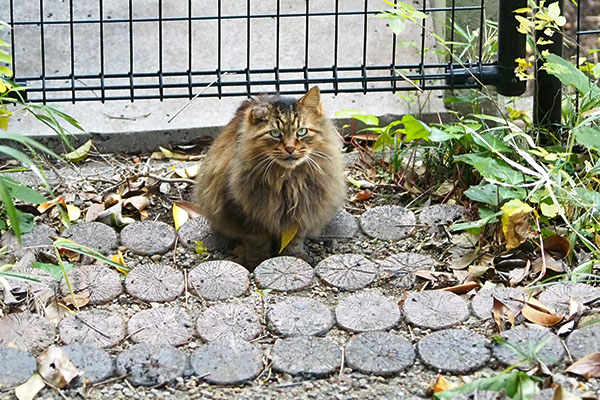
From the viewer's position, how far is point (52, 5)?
5.30m

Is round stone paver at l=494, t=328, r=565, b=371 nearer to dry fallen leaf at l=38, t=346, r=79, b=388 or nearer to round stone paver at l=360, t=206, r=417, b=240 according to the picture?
round stone paver at l=360, t=206, r=417, b=240

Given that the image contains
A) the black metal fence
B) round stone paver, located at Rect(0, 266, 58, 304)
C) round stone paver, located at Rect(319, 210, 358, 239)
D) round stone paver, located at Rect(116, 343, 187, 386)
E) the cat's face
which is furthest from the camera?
the black metal fence

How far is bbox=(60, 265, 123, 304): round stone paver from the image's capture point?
349 centimetres

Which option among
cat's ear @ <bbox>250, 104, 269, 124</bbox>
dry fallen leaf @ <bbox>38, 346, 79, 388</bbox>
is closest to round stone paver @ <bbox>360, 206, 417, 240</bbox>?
cat's ear @ <bbox>250, 104, 269, 124</bbox>

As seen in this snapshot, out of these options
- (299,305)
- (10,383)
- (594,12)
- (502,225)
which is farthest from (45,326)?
(594,12)

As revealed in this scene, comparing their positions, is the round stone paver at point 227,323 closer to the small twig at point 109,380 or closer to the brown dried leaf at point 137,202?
the small twig at point 109,380

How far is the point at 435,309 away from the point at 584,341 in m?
0.52

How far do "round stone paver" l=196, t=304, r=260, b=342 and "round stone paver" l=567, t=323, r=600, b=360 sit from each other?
1.01m

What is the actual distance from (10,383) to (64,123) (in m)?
2.31

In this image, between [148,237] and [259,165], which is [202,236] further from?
[259,165]

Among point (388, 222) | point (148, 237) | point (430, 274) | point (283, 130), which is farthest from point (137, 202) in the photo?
point (430, 274)

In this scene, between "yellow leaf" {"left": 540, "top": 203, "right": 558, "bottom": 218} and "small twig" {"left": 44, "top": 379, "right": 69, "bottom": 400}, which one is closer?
"small twig" {"left": 44, "top": 379, "right": 69, "bottom": 400}

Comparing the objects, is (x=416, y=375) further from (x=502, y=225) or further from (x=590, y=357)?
(x=502, y=225)

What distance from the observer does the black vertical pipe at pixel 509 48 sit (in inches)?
170
